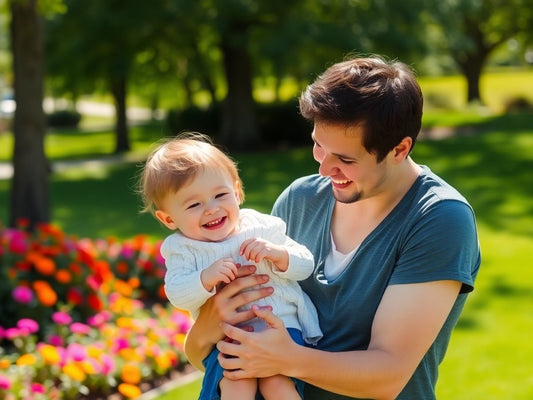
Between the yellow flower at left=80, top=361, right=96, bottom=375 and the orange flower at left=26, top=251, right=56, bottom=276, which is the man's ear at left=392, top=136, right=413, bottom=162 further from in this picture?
the orange flower at left=26, top=251, right=56, bottom=276

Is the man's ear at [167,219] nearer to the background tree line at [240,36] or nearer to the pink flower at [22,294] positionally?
the pink flower at [22,294]

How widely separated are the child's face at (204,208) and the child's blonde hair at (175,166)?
21mm

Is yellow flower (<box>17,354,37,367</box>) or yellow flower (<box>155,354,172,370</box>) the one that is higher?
yellow flower (<box>17,354,37,367</box>)

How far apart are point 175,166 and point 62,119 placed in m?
40.5

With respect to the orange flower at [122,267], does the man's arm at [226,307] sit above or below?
above

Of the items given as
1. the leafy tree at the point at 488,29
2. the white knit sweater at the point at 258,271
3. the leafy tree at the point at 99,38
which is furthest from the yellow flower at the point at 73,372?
the leafy tree at the point at 488,29

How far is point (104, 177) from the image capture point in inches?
695

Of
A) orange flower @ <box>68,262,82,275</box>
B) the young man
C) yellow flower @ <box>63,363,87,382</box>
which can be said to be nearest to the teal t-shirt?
the young man

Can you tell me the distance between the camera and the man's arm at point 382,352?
2000 millimetres

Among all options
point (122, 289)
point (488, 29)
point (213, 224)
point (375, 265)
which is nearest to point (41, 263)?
point (122, 289)

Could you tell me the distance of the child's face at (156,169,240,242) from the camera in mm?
2346

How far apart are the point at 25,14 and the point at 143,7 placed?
8584mm

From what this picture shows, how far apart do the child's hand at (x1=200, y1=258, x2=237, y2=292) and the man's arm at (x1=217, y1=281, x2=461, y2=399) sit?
0.69 ft

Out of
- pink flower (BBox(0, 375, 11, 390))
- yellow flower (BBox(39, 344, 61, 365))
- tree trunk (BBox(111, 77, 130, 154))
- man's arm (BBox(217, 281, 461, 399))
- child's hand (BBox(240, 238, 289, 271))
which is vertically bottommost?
tree trunk (BBox(111, 77, 130, 154))
